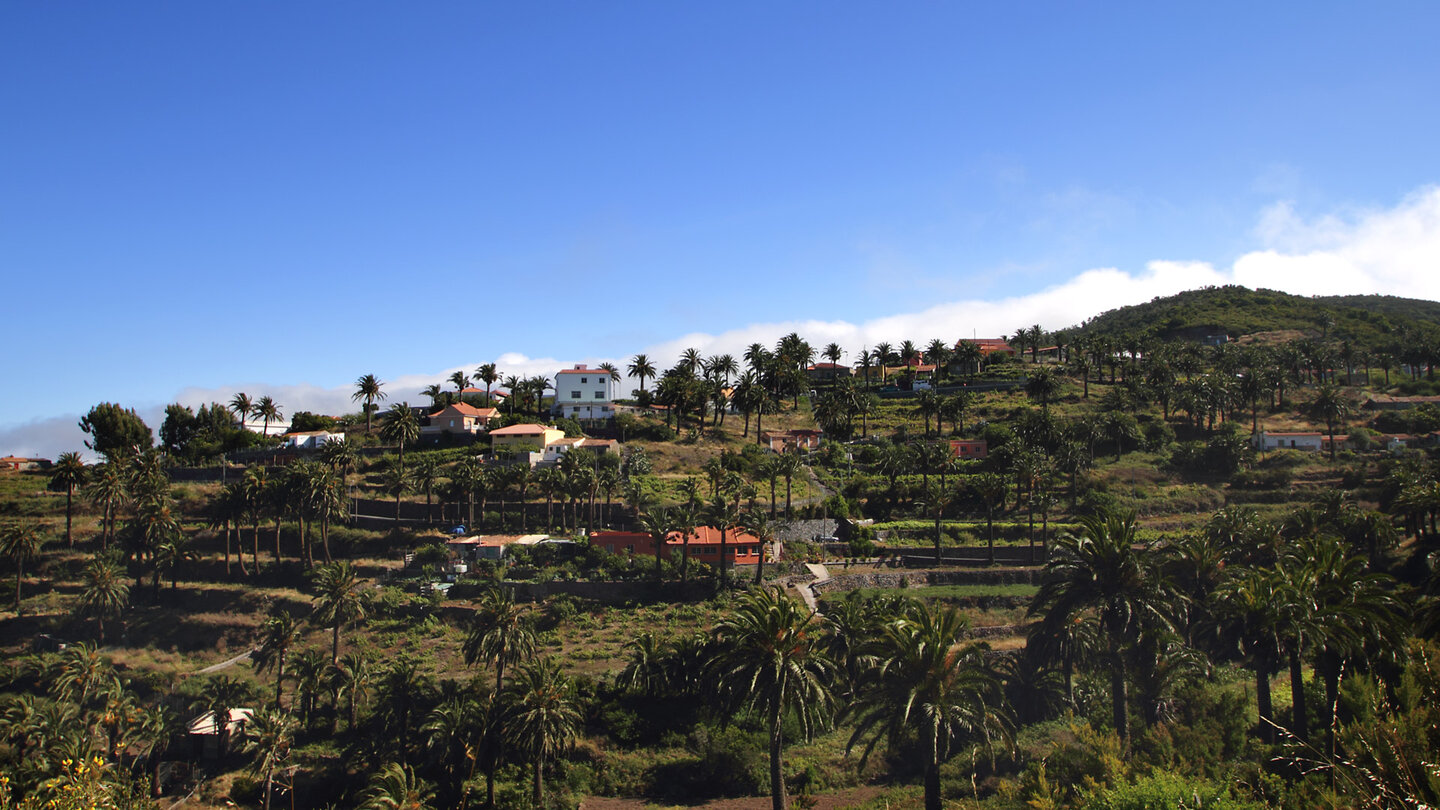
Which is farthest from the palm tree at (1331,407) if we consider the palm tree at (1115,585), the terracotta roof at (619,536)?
the terracotta roof at (619,536)

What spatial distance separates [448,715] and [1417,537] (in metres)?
67.4

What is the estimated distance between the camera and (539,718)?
40781 millimetres

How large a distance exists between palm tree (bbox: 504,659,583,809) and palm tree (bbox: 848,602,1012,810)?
15.8 metres

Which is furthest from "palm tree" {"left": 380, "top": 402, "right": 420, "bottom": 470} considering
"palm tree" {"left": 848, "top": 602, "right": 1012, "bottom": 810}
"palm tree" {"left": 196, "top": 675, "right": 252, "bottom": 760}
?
"palm tree" {"left": 848, "top": 602, "right": 1012, "bottom": 810}

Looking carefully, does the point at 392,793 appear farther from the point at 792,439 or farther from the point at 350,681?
the point at 792,439

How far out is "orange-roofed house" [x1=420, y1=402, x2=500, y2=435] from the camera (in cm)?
10112

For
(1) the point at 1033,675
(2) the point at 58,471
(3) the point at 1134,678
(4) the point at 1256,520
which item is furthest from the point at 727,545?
(2) the point at 58,471

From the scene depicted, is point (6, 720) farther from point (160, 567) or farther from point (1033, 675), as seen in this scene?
point (1033, 675)

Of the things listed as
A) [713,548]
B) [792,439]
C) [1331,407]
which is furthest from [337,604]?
[1331,407]

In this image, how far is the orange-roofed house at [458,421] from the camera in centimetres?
10112

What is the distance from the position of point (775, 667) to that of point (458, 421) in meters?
74.5

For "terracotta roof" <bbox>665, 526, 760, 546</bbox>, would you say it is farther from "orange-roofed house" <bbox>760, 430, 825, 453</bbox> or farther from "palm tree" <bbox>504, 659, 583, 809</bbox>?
"orange-roofed house" <bbox>760, 430, 825, 453</bbox>

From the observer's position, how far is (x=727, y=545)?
66.8 metres

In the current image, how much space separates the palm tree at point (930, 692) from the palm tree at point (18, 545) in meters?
67.1
